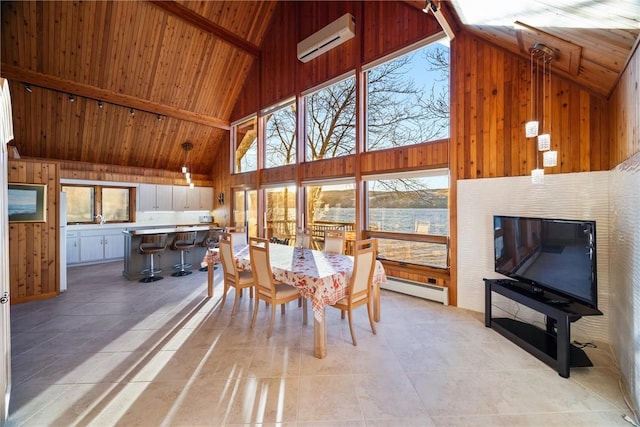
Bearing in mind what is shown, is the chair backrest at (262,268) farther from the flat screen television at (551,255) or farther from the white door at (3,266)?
the flat screen television at (551,255)

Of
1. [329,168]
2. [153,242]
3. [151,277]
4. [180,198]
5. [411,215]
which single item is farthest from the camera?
[180,198]

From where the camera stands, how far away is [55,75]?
4.86 metres

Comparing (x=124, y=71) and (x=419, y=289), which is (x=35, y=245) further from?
(x=419, y=289)

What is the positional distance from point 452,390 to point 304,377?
1134 millimetres

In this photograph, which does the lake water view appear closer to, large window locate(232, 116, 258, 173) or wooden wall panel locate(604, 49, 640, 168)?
wooden wall panel locate(604, 49, 640, 168)

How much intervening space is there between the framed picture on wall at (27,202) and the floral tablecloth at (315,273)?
10.2ft

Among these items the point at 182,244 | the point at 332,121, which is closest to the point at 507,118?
the point at 332,121

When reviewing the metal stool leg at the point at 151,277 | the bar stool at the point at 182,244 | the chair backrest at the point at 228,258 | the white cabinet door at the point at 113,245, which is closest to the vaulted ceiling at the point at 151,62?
the white cabinet door at the point at 113,245

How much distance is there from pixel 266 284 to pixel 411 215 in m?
2.65

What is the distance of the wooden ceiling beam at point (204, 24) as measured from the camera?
191 inches

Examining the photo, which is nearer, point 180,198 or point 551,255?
point 551,255

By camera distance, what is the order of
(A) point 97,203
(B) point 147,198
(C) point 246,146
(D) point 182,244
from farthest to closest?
(C) point 246,146 → (B) point 147,198 → (A) point 97,203 → (D) point 182,244

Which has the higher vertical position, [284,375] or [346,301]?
[346,301]

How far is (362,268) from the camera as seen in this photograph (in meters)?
2.71
